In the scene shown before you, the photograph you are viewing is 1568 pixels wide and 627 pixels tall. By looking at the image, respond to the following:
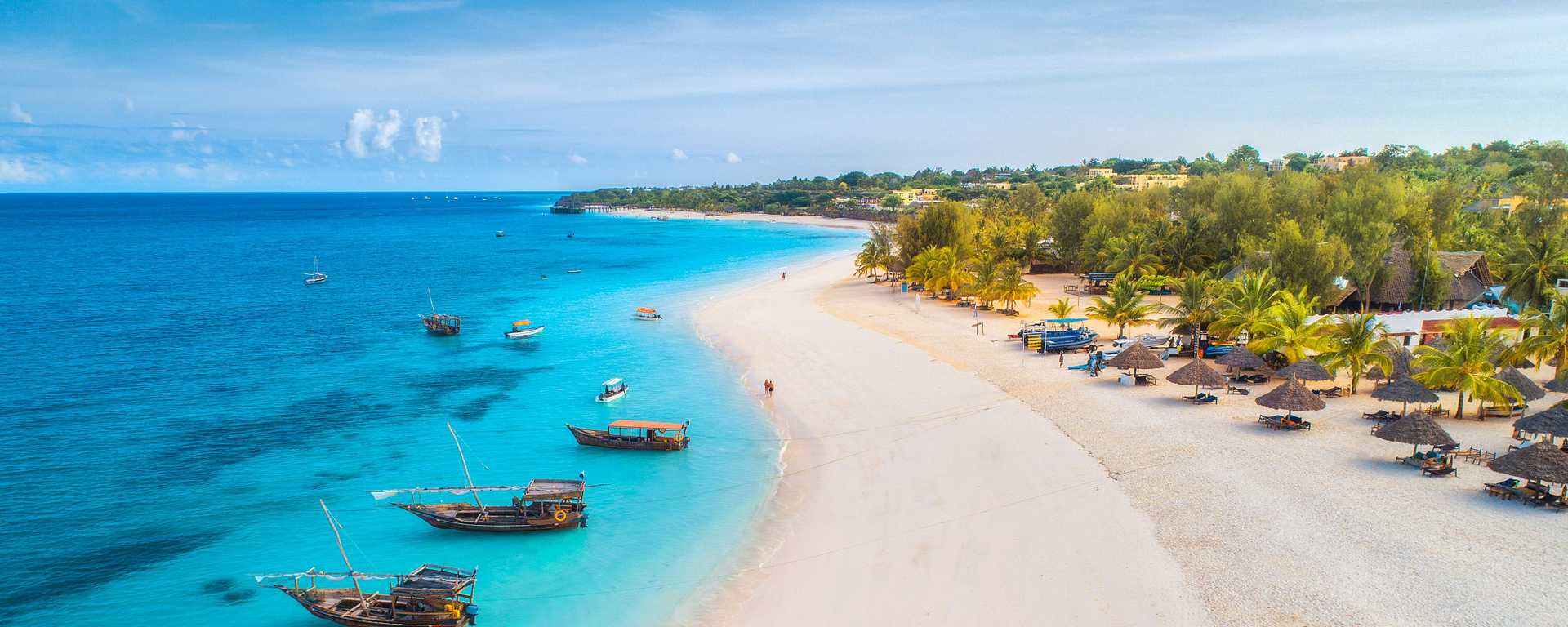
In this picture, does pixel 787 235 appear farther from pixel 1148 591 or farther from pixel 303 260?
pixel 1148 591

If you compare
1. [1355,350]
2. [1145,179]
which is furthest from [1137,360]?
[1145,179]

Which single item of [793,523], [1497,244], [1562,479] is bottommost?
[793,523]

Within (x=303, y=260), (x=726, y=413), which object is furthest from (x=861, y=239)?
(x=726, y=413)

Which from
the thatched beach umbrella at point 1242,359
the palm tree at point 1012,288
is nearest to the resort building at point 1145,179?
the palm tree at point 1012,288

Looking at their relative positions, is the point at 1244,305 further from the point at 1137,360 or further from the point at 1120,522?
the point at 1120,522

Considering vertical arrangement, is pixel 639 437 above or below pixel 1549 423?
below

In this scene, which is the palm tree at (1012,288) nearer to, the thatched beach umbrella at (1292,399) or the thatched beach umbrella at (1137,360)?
the thatched beach umbrella at (1137,360)
